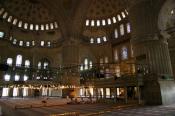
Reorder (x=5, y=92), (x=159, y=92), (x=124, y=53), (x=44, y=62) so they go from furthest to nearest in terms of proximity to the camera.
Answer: (x=44, y=62), (x=5, y=92), (x=124, y=53), (x=159, y=92)

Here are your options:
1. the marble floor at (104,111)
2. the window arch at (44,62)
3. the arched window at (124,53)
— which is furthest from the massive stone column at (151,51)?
the window arch at (44,62)

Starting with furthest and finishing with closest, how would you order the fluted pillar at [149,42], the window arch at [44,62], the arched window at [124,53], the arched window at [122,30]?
1. the window arch at [44,62]
2. the arched window at [122,30]
3. the arched window at [124,53]
4. the fluted pillar at [149,42]

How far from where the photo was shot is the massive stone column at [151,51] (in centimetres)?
1329

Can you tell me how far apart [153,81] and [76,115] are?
7573 mm

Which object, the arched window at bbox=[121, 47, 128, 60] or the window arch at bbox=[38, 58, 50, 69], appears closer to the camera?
the arched window at bbox=[121, 47, 128, 60]

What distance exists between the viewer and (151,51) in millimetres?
14484

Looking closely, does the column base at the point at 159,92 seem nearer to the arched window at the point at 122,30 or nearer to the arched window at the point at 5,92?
the arched window at the point at 122,30

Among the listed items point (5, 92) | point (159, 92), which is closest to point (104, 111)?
point (159, 92)

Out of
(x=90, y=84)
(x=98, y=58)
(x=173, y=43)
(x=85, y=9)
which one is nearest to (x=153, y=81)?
(x=90, y=84)

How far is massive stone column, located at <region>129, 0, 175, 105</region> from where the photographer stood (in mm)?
13288

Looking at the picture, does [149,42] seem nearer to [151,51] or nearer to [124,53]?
[151,51]

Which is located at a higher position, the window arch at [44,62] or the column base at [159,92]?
the window arch at [44,62]

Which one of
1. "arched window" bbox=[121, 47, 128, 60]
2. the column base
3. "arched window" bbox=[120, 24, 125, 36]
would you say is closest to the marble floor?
the column base

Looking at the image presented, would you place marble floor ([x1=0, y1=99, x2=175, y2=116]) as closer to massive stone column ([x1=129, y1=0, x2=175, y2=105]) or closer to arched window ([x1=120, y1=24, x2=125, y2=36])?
massive stone column ([x1=129, y1=0, x2=175, y2=105])
